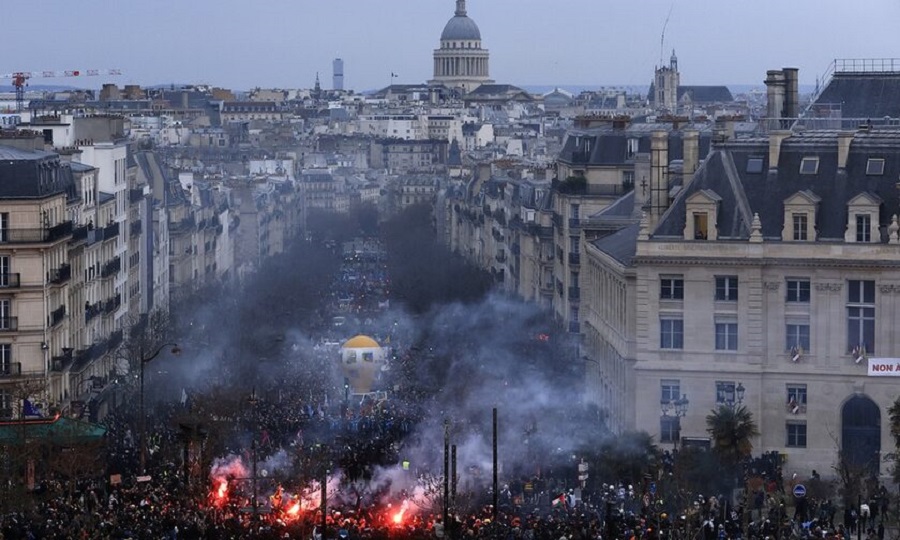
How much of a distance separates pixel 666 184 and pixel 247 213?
9581 centimetres

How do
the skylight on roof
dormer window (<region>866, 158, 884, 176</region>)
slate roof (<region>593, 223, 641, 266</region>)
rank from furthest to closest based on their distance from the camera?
slate roof (<region>593, 223, 641, 266</region>) → the skylight on roof → dormer window (<region>866, 158, 884, 176</region>)

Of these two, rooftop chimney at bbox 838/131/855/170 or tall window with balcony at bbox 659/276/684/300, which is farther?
tall window with balcony at bbox 659/276/684/300

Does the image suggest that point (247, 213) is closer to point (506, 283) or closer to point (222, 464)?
point (506, 283)

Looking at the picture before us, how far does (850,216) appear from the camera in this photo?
66750 mm

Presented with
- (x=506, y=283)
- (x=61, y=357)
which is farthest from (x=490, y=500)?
(x=506, y=283)

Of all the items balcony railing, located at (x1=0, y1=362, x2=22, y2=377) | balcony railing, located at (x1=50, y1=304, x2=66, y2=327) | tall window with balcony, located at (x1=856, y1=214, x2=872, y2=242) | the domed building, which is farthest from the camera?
the domed building

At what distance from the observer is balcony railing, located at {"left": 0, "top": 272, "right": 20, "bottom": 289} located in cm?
7312

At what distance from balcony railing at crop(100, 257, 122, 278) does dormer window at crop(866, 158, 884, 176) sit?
29710 millimetres

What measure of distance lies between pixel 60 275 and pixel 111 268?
12.9m

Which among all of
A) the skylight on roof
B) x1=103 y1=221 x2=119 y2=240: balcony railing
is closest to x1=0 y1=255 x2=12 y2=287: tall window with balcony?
x1=103 y1=221 x2=119 y2=240: balcony railing

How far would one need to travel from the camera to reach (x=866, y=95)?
3009 inches

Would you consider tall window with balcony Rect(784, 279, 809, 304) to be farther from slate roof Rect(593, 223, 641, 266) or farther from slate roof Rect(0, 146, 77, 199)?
slate roof Rect(0, 146, 77, 199)

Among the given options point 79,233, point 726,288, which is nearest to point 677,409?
point 726,288

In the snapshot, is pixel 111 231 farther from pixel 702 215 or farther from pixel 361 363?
pixel 702 215
